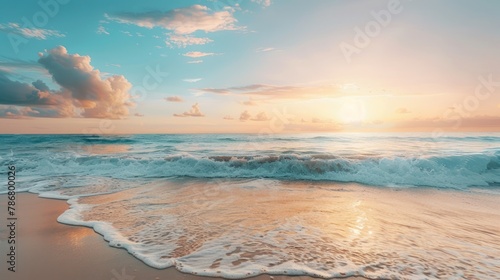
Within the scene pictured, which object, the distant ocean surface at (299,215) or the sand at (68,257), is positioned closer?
the sand at (68,257)

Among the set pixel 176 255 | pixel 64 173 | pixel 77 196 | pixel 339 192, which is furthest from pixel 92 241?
pixel 64 173

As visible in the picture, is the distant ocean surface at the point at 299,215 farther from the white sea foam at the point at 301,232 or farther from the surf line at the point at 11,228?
the surf line at the point at 11,228

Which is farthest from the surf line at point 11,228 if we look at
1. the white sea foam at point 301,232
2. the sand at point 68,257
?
the white sea foam at point 301,232

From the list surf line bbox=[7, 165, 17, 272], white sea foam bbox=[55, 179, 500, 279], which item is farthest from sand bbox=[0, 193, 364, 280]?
white sea foam bbox=[55, 179, 500, 279]

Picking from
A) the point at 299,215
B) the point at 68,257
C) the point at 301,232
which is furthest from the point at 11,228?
the point at 299,215

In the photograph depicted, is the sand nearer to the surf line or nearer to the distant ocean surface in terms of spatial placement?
the surf line

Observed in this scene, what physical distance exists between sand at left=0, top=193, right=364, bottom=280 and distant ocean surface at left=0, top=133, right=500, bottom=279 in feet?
0.75

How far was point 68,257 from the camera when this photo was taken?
4.81m

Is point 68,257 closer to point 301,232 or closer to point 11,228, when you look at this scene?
point 11,228

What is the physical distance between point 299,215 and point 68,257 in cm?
535

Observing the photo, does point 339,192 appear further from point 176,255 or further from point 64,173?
point 64,173

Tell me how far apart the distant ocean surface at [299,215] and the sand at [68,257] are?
230 millimetres

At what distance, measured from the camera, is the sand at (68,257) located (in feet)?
13.7

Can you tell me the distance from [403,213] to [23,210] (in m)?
11.5
